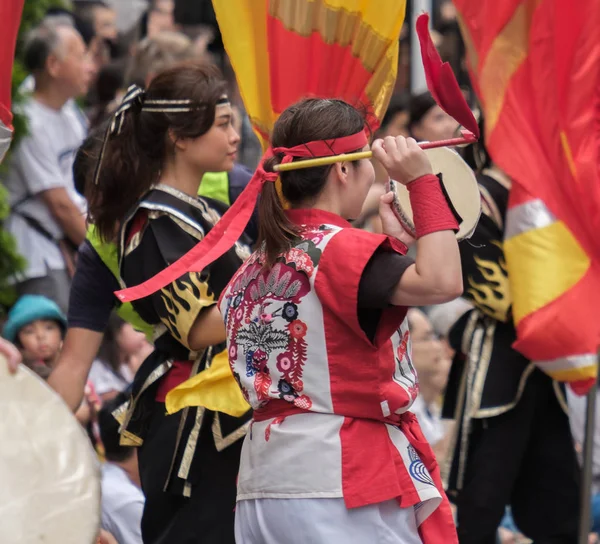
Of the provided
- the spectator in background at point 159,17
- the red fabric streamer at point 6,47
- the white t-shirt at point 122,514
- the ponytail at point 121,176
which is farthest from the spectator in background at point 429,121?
the red fabric streamer at point 6,47

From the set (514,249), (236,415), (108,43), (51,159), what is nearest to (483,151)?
(514,249)

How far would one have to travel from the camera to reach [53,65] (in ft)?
19.7

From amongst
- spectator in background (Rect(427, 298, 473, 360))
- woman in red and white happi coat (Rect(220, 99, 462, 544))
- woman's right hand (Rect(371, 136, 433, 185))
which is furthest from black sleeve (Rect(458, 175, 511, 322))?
spectator in background (Rect(427, 298, 473, 360))

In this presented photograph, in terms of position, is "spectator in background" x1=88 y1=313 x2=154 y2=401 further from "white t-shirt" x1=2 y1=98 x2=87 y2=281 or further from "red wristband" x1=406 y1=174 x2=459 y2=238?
"red wristband" x1=406 y1=174 x2=459 y2=238

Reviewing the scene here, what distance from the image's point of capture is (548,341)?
412 cm

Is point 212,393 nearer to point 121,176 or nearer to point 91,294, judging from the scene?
point 91,294

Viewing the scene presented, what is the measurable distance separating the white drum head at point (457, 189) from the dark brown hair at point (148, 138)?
2.76ft

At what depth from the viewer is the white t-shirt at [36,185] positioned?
5.83 m

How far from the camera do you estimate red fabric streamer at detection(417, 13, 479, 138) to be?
9.54 feet

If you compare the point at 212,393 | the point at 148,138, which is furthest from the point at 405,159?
the point at 148,138

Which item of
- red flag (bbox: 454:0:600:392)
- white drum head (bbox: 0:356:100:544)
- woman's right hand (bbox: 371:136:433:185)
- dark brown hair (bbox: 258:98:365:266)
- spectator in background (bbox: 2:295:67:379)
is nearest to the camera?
white drum head (bbox: 0:356:100:544)

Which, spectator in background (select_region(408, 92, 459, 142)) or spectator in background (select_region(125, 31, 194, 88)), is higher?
spectator in background (select_region(125, 31, 194, 88))

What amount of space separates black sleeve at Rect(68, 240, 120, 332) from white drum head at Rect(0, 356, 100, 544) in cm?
127

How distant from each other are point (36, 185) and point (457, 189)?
121 inches
